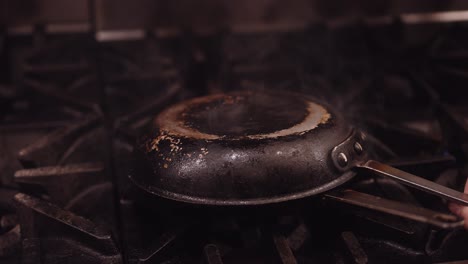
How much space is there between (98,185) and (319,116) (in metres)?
0.43

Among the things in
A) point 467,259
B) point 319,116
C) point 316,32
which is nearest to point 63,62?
point 316,32

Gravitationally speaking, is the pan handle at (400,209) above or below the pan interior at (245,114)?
below

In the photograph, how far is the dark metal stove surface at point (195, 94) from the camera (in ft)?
2.37

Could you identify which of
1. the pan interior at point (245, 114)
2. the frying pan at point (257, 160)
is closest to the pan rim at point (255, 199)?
the frying pan at point (257, 160)

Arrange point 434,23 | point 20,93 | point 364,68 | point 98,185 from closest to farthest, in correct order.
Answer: point 98,185
point 20,93
point 364,68
point 434,23

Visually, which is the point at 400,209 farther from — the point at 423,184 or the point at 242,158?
the point at 242,158

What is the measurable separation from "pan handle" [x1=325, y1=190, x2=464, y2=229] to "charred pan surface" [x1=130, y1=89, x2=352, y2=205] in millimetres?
30

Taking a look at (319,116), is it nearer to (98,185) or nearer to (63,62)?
(98,185)

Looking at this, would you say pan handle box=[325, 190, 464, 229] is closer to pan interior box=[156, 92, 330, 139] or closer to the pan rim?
the pan rim

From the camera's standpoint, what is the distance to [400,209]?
0.64m

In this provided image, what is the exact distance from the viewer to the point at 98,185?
2.90ft

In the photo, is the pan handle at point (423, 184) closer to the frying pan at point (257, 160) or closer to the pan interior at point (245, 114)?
the frying pan at point (257, 160)

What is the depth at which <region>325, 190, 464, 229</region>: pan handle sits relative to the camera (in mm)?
605

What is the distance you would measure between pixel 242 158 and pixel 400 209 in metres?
Result: 0.23
